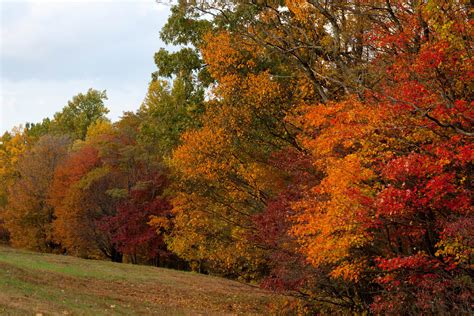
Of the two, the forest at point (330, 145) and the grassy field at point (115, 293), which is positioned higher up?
the forest at point (330, 145)

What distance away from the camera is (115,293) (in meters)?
20.5

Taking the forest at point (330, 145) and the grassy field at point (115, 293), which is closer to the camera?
the forest at point (330, 145)

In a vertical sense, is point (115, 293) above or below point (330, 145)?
below

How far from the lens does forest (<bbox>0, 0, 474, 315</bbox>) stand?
1188 centimetres

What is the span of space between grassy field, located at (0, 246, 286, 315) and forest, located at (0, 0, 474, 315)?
1871mm

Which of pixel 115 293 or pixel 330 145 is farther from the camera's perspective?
pixel 115 293

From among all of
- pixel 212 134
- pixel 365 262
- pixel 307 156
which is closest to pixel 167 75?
pixel 212 134

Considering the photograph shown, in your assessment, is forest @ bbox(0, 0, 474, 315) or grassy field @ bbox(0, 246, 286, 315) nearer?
forest @ bbox(0, 0, 474, 315)

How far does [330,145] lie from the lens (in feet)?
46.0

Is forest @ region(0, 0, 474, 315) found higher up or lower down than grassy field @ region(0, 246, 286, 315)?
higher up

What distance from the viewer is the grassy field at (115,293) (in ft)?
47.1

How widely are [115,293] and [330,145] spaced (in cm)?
1130

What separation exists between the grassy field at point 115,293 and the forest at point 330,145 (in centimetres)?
187

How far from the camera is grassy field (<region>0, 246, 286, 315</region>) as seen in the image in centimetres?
1434
